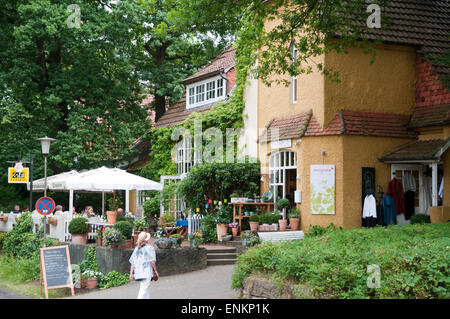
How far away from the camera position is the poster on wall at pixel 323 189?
20.1 m

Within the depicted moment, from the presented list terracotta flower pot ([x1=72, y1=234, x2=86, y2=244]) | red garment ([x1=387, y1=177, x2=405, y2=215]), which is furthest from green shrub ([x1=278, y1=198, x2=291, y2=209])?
terracotta flower pot ([x1=72, y1=234, x2=86, y2=244])

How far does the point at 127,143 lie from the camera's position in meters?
29.6

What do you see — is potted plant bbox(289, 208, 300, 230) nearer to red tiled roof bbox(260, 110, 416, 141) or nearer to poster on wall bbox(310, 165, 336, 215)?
poster on wall bbox(310, 165, 336, 215)

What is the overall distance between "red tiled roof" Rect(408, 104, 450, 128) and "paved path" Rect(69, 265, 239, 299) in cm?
760

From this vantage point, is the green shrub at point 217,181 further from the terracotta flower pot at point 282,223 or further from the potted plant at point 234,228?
the terracotta flower pot at point 282,223

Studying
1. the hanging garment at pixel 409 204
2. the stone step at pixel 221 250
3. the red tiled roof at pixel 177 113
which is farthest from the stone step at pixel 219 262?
the red tiled roof at pixel 177 113

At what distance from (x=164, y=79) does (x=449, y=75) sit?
16161 mm

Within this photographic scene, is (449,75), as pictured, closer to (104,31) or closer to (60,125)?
(104,31)

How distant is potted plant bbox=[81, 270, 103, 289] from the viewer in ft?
57.2

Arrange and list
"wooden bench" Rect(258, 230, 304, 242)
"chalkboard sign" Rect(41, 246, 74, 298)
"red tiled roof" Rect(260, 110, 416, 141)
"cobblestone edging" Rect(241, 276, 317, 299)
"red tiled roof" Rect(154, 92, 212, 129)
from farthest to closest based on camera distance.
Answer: "red tiled roof" Rect(154, 92, 212, 129)
"red tiled roof" Rect(260, 110, 416, 141)
"wooden bench" Rect(258, 230, 304, 242)
"chalkboard sign" Rect(41, 246, 74, 298)
"cobblestone edging" Rect(241, 276, 317, 299)

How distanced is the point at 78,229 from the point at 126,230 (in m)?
2.64

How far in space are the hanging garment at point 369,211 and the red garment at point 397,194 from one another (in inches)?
32.2

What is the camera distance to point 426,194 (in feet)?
68.3
